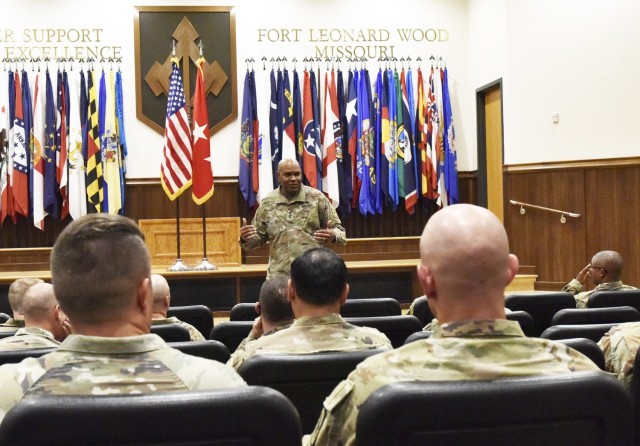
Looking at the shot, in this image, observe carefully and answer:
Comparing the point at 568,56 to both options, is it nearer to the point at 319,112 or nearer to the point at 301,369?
the point at 319,112

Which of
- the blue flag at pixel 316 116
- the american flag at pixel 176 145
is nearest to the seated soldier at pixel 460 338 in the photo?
the american flag at pixel 176 145

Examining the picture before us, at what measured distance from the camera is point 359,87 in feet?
32.4

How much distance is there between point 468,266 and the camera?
1458 mm

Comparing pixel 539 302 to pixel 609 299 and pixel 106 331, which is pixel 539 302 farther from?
pixel 106 331

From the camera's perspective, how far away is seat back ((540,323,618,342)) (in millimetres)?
2721

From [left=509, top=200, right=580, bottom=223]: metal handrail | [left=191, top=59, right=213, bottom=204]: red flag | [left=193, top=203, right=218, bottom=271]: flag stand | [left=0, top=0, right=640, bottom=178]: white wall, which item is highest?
[left=0, top=0, right=640, bottom=178]: white wall

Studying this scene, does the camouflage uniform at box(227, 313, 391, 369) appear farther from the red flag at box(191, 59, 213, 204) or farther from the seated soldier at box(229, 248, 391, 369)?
the red flag at box(191, 59, 213, 204)

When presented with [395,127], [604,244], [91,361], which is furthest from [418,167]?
[91,361]

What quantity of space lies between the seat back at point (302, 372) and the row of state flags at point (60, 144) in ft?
25.4

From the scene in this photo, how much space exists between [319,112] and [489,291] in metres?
8.50

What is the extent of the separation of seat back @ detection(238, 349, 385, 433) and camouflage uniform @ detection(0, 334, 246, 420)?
0.60m

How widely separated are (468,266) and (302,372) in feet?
2.43

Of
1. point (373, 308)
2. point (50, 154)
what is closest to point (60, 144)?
point (50, 154)

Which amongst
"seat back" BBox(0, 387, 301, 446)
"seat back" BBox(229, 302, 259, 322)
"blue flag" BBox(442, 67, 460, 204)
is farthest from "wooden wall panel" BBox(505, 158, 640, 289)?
"seat back" BBox(0, 387, 301, 446)
